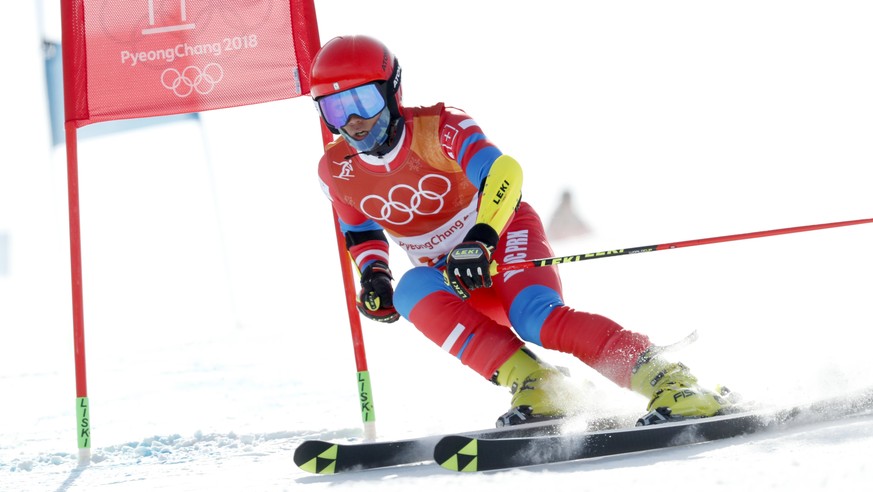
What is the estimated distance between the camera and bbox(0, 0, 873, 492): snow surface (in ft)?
9.78

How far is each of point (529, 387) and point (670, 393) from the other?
1.58 ft

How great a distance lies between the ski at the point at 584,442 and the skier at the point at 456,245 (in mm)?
111

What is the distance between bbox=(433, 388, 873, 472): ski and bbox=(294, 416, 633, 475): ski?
0.22 m

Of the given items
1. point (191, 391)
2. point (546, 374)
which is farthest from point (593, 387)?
point (191, 391)

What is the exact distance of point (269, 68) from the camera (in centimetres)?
398

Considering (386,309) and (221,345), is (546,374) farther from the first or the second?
(221,345)

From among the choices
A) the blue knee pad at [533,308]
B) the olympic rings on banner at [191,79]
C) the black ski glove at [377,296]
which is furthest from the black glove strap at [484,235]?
the olympic rings on banner at [191,79]

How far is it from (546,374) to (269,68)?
1.88 meters

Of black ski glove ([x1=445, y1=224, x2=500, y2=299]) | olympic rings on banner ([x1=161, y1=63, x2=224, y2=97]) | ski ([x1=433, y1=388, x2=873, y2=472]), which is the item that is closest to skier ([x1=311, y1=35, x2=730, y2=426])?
black ski glove ([x1=445, y1=224, x2=500, y2=299])

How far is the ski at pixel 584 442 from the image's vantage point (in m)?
2.42

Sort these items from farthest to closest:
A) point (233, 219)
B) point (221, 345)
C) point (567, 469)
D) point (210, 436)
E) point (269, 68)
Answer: point (233, 219) < point (221, 345) < point (269, 68) < point (210, 436) < point (567, 469)

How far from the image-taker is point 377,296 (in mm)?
3494

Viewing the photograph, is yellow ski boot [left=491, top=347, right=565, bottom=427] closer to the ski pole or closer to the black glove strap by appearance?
the ski pole

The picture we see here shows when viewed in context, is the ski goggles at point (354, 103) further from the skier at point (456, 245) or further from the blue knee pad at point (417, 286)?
the blue knee pad at point (417, 286)
